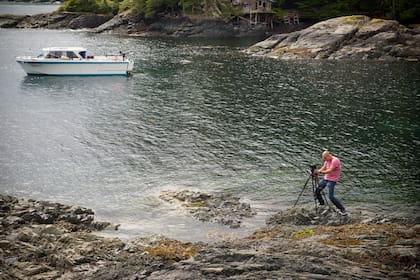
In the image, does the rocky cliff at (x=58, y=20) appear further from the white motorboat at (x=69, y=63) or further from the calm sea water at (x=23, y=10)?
the white motorboat at (x=69, y=63)

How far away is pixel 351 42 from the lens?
81250 millimetres

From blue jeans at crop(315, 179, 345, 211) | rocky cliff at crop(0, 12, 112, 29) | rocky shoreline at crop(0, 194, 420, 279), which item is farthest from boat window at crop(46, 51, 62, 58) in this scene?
rocky cliff at crop(0, 12, 112, 29)

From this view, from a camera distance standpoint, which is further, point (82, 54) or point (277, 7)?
point (277, 7)

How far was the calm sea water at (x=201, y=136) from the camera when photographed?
27.8 metres

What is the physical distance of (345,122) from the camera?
43406 millimetres

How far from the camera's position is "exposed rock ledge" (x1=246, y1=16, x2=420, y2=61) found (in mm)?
79188

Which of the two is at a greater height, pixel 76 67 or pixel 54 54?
pixel 54 54

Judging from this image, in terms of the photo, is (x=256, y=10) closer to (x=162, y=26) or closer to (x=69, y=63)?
(x=162, y=26)

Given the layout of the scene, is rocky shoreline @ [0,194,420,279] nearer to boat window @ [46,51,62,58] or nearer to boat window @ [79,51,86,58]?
boat window @ [46,51,62,58]

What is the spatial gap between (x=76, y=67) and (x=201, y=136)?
30096mm

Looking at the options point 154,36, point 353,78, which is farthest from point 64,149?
point 154,36

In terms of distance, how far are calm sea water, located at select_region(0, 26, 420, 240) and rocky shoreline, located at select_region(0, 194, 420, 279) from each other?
2.86m

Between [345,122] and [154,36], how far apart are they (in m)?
75.8

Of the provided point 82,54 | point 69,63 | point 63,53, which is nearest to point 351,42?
point 82,54
